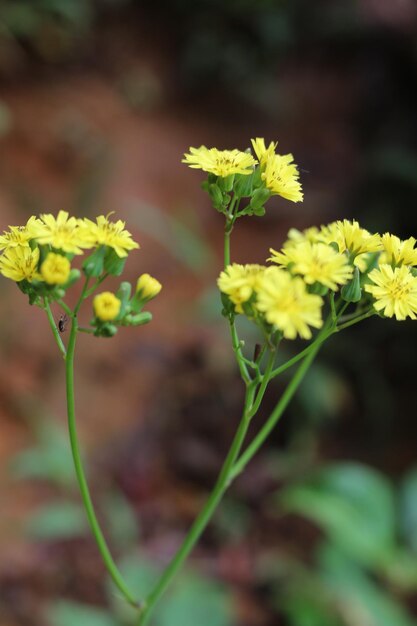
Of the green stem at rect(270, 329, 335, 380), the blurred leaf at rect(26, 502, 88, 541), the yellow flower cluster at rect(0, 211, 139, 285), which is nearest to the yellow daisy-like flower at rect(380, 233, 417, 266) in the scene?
the green stem at rect(270, 329, 335, 380)

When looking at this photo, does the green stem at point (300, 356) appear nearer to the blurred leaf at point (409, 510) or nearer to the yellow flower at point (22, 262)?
the yellow flower at point (22, 262)

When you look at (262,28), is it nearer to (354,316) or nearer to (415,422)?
(415,422)

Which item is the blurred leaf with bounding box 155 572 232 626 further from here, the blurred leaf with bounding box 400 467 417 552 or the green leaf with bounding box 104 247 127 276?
the green leaf with bounding box 104 247 127 276

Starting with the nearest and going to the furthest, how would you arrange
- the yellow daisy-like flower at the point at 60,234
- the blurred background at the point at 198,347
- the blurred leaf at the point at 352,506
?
the yellow daisy-like flower at the point at 60,234 → the blurred leaf at the point at 352,506 → the blurred background at the point at 198,347

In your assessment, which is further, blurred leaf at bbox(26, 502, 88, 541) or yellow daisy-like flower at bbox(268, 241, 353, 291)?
blurred leaf at bbox(26, 502, 88, 541)

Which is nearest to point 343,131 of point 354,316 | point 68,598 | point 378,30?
point 378,30

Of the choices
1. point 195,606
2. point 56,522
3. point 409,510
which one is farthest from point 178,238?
point 195,606

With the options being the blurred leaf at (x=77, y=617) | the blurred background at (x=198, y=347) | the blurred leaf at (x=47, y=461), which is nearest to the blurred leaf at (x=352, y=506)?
the blurred background at (x=198, y=347)
